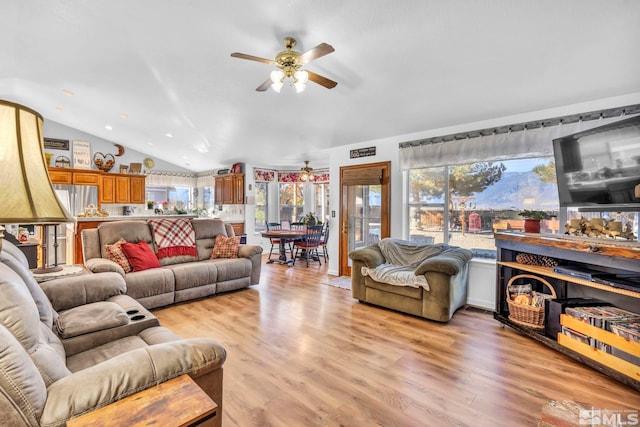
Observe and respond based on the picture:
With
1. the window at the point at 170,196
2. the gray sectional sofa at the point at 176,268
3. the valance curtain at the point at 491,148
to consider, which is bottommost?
the gray sectional sofa at the point at 176,268

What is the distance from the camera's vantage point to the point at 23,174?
0.80 m

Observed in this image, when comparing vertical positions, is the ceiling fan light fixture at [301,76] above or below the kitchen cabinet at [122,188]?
above

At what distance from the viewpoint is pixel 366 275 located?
3.75 metres

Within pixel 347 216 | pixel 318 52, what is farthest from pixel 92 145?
pixel 318 52

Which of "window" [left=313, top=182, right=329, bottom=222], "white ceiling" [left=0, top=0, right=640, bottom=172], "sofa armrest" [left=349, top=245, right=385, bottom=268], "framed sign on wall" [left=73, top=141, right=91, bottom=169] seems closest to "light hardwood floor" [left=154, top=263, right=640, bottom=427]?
"sofa armrest" [left=349, top=245, right=385, bottom=268]

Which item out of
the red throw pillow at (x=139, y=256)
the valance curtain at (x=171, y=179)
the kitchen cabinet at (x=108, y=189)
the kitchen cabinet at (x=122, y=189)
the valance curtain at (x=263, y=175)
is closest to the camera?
the red throw pillow at (x=139, y=256)

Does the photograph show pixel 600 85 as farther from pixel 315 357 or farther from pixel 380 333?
pixel 315 357

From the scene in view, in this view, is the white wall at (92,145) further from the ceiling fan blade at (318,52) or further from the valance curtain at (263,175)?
the ceiling fan blade at (318,52)

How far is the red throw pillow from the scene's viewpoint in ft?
11.9

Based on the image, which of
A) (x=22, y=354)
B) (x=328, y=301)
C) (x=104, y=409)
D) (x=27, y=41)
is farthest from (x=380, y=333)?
(x=27, y=41)

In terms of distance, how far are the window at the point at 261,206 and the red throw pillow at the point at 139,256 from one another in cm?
403

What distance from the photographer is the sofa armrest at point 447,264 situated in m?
3.09

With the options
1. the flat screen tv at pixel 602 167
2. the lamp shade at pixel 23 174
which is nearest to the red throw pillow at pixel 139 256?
the lamp shade at pixel 23 174

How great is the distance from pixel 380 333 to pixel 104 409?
2.45 m
